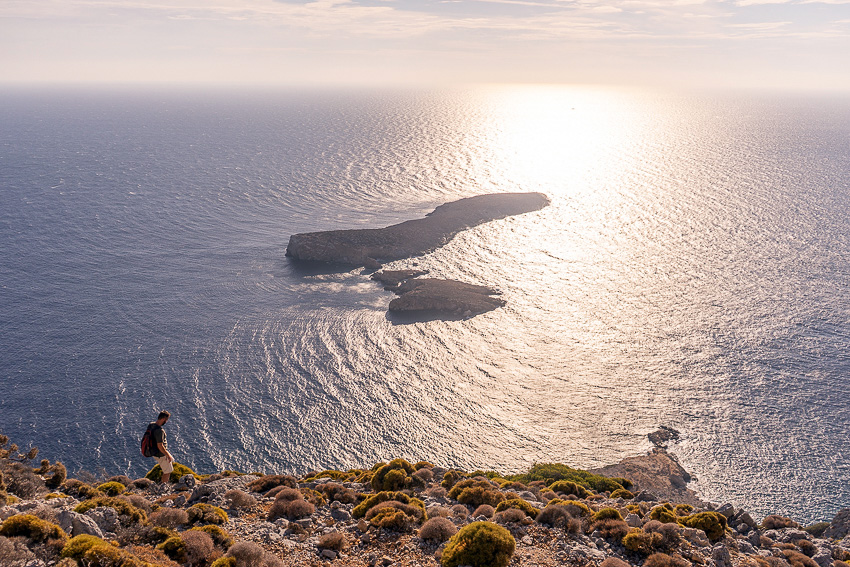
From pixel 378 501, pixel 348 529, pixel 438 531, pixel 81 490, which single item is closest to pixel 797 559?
pixel 438 531

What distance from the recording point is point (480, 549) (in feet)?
80.9

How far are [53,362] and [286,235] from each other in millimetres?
74318

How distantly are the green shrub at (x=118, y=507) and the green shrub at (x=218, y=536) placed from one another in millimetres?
3245

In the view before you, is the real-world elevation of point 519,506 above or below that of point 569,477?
above

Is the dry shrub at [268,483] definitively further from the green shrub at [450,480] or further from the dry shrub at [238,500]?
the green shrub at [450,480]

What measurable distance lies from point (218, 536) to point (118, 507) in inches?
213

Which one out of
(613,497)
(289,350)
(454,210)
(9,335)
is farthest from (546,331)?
(9,335)

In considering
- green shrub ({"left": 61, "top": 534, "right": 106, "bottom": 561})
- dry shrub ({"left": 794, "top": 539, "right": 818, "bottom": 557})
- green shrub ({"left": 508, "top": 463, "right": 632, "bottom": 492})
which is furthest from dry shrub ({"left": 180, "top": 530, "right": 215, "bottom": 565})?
dry shrub ({"left": 794, "top": 539, "right": 818, "bottom": 557})

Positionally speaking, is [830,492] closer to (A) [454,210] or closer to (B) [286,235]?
(A) [454,210]

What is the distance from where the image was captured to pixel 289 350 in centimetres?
9862

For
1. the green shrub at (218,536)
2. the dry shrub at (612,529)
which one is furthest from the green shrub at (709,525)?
the green shrub at (218,536)

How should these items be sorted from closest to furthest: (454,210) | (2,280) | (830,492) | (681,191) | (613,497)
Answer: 1. (613,497)
2. (830,492)
3. (2,280)
4. (454,210)
5. (681,191)

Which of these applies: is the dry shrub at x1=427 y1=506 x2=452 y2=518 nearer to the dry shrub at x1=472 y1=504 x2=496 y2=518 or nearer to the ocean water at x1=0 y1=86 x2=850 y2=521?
the dry shrub at x1=472 y1=504 x2=496 y2=518

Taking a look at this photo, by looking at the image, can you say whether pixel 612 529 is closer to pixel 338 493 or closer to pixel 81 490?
pixel 338 493
